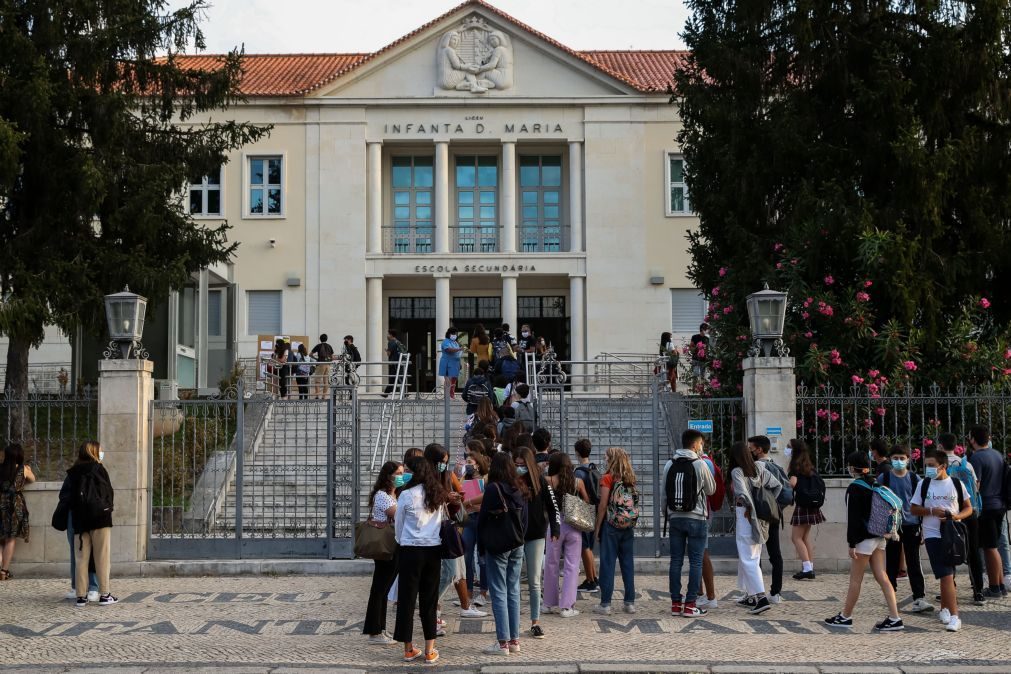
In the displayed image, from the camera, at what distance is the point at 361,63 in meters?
33.8

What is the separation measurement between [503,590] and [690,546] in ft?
8.02

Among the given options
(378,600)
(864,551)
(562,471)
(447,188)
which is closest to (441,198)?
(447,188)

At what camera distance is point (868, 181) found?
18.1 m

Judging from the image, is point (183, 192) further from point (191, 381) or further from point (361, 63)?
point (361, 63)

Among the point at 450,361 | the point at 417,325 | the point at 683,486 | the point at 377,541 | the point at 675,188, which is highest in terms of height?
the point at 675,188

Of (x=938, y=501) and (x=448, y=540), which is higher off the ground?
(x=938, y=501)

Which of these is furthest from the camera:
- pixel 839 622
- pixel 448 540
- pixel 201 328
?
pixel 201 328

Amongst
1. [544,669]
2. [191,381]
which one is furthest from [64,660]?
[191,381]

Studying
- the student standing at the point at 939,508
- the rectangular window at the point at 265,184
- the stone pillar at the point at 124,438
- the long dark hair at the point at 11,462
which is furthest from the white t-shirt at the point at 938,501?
the rectangular window at the point at 265,184

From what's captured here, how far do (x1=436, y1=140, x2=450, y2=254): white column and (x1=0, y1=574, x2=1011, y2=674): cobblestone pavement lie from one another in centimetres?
2127

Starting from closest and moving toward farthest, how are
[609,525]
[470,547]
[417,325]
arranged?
[609,525], [470,547], [417,325]

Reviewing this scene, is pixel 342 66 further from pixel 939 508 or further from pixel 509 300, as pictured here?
pixel 939 508

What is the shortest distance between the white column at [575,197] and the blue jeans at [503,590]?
24343mm

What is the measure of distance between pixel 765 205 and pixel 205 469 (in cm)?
934
